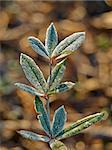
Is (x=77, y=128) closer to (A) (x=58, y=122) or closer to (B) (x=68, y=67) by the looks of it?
(A) (x=58, y=122)

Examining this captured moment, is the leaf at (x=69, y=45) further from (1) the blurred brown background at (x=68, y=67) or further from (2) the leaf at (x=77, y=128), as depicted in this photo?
(1) the blurred brown background at (x=68, y=67)

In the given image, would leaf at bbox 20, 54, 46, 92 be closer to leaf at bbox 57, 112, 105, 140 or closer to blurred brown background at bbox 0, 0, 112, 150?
leaf at bbox 57, 112, 105, 140

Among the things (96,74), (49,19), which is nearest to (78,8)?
(49,19)

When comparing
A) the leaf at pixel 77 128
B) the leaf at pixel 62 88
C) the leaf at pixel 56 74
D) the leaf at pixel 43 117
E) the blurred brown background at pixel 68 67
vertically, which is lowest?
the blurred brown background at pixel 68 67

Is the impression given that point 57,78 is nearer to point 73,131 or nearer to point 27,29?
point 73,131

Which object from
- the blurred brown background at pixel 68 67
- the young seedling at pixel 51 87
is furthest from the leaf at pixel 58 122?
the blurred brown background at pixel 68 67

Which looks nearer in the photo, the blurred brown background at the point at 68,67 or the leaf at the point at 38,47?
the leaf at the point at 38,47

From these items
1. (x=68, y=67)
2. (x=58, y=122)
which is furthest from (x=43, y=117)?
(x=68, y=67)
